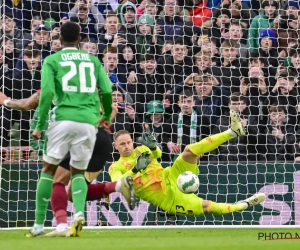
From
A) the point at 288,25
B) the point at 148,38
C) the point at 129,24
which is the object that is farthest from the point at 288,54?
the point at 129,24

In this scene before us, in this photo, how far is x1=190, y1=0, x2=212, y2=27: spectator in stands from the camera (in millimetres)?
15316

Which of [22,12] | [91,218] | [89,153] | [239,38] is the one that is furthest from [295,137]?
[89,153]

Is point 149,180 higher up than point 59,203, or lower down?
higher up

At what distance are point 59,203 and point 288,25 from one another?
674cm

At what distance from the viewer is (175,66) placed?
14469mm

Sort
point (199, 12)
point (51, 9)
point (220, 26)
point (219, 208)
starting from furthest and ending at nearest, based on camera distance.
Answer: point (199, 12), point (220, 26), point (51, 9), point (219, 208)

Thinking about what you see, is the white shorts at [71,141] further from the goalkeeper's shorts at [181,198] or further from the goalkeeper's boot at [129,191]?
the goalkeeper's shorts at [181,198]

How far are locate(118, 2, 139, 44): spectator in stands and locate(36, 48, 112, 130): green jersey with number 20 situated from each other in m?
5.12

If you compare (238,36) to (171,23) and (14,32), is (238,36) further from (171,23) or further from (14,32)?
(14,32)

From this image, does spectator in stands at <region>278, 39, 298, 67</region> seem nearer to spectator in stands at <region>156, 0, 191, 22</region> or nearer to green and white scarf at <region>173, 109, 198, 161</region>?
spectator in stands at <region>156, 0, 191, 22</region>

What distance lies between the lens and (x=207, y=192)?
45.6 ft

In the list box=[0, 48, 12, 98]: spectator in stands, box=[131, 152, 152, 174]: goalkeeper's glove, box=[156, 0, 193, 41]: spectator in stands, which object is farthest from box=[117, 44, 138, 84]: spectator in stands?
box=[131, 152, 152, 174]: goalkeeper's glove

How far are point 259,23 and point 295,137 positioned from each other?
2062 millimetres

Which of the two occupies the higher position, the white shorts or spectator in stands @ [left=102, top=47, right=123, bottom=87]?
spectator in stands @ [left=102, top=47, right=123, bottom=87]
